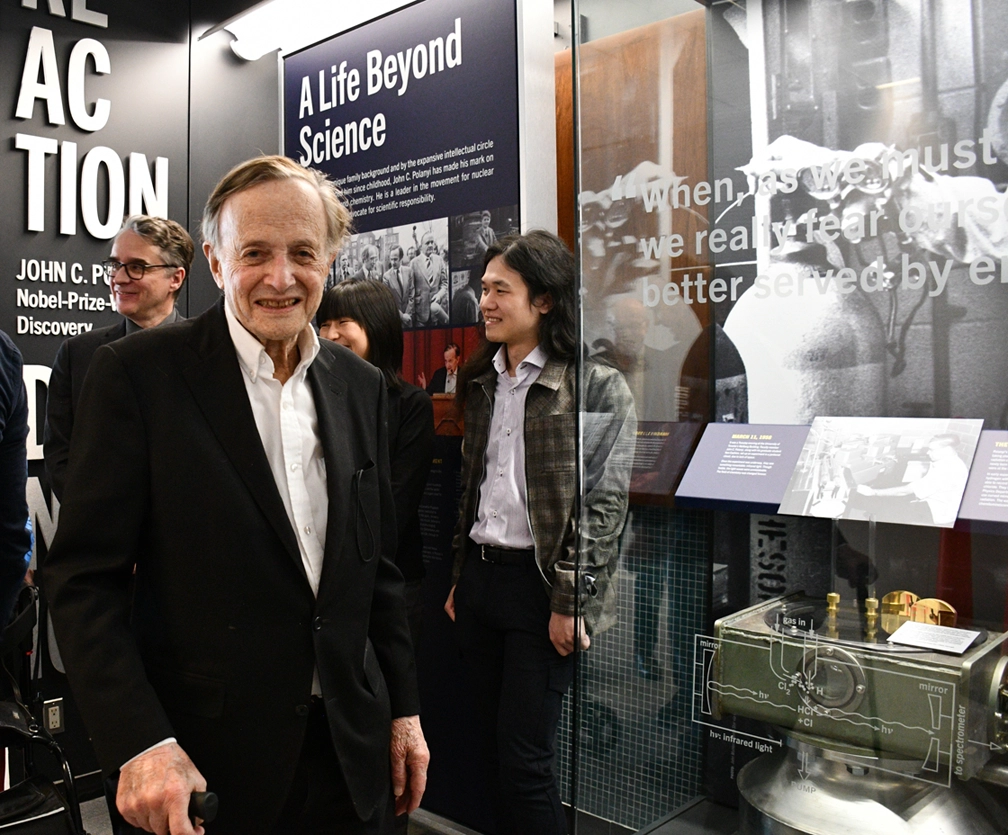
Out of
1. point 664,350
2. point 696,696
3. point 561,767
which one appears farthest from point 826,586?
point 561,767

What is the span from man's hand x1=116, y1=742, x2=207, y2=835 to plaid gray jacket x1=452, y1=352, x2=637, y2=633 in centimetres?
78

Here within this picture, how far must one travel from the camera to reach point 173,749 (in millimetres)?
1328

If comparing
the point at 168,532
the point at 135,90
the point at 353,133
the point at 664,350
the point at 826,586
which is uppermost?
the point at 135,90

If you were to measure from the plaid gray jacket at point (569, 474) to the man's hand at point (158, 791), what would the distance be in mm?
784

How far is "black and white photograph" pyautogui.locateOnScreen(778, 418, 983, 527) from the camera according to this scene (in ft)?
4.41

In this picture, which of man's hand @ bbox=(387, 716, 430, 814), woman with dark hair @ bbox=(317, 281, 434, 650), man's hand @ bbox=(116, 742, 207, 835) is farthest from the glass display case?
woman with dark hair @ bbox=(317, 281, 434, 650)

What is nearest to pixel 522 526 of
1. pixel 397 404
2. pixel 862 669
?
pixel 397 404

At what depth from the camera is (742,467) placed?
1.57m

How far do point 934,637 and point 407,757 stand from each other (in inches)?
38.0

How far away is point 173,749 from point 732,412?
1.06 meters

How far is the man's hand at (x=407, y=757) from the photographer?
172 cm

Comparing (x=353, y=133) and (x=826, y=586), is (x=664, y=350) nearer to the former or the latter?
(x=826, y=586)

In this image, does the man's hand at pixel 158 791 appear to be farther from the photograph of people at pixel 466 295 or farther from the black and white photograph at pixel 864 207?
the photograph of people at pixel 466 295

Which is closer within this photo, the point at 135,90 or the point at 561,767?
the point at 561,767
